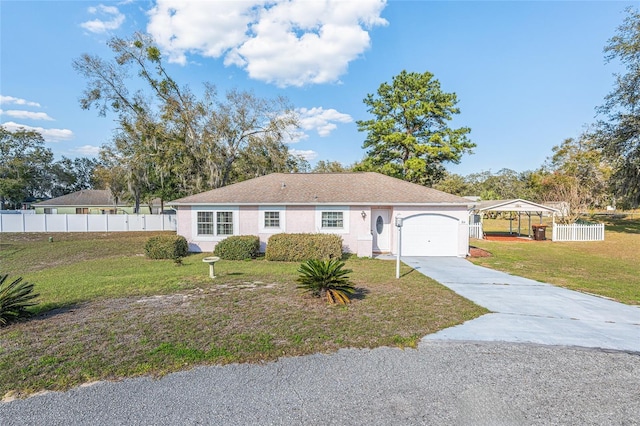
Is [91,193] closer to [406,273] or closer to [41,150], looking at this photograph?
[41,150]

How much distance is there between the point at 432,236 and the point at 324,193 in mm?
5421

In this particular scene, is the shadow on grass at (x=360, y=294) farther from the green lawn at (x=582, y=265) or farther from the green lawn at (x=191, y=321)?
the green lawn at (x=582, y=265)

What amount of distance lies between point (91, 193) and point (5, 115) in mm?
28185

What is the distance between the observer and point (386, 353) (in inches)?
165

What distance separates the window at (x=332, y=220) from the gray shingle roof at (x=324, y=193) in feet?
2.01

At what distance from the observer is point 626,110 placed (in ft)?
75.8

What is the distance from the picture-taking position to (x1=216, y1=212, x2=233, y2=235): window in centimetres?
1377

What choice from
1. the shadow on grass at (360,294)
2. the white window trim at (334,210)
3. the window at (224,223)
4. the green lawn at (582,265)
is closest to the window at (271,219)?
the window at (224,223)

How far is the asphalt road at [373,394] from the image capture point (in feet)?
9.48

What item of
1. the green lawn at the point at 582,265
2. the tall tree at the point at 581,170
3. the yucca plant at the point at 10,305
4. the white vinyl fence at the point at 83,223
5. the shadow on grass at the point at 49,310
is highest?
the tall tree at the point at 581,170

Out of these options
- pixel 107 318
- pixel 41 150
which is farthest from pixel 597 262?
pixel 41 150

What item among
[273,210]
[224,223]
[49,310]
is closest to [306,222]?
[273,210]

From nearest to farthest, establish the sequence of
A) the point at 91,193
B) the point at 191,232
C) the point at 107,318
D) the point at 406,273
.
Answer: the point at 107,318 → the point at 406,273 → the point at 191,232 → the point at 91,193

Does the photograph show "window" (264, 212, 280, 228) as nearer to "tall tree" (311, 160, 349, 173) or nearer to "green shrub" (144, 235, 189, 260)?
"green shrub" (144, 235, 189, 260)
